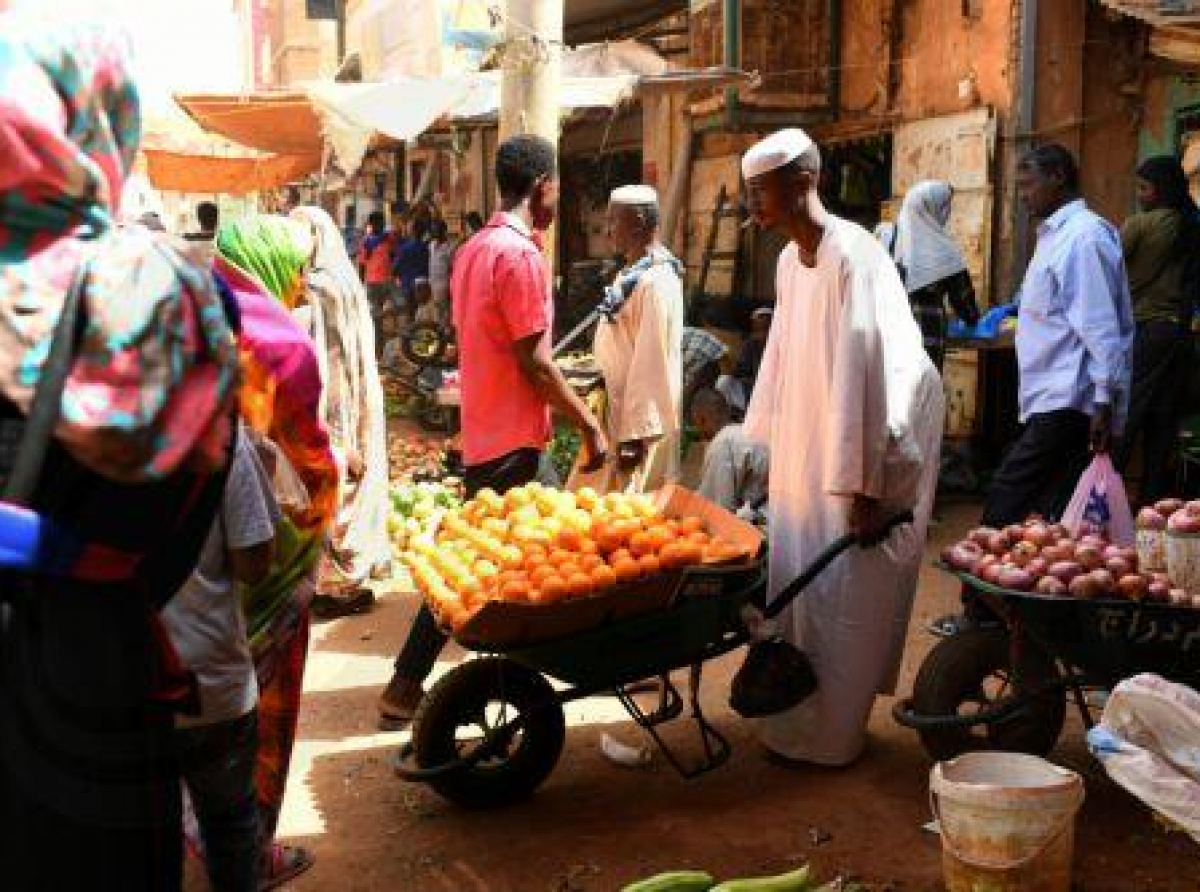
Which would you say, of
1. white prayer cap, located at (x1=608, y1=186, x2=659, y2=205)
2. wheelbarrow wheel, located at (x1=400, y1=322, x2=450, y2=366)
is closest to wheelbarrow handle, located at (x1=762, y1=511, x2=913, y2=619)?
white prayer cap, located at (x1=608, y1=186, x2=659, y2=205)

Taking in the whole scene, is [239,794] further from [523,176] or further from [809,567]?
[523,176]

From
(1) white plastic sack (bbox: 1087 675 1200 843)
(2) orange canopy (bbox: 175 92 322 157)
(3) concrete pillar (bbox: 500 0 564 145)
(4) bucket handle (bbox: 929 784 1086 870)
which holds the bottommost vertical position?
(4) bucket handle (bbox: 929 784 1086 870)

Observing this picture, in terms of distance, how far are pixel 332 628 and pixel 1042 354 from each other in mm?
3766

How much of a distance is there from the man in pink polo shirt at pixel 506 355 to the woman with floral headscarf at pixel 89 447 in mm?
3094

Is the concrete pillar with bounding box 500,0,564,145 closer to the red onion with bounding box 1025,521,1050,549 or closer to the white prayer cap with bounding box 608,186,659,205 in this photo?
the white prayer cap with bounding box 608,186,659,205

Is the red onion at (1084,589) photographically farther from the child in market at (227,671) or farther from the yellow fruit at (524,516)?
the child in market at (227,671)

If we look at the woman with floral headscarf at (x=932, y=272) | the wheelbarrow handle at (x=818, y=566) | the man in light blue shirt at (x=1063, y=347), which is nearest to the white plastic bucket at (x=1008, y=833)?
the wheelbarrow handle at (x=818, y=566)

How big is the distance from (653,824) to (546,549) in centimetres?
96

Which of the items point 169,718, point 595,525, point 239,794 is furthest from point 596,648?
point 169,718

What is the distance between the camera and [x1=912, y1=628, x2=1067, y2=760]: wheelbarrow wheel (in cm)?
446

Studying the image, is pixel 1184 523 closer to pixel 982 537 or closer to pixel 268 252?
pixel 982 537

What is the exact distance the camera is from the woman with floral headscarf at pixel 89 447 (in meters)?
1.68

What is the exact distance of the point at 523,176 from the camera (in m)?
5.14

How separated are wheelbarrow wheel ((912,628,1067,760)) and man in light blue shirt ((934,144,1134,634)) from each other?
1.41 meters
